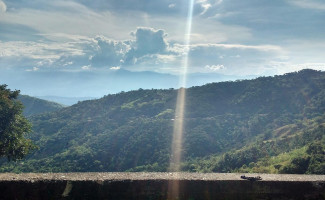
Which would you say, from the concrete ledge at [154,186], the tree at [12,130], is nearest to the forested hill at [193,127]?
the tree at [12,130]

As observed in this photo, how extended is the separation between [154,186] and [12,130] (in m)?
17.0

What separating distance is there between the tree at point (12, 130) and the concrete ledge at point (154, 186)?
47.8 feet

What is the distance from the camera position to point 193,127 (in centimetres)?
12150

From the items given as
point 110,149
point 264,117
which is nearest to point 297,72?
point 264,117

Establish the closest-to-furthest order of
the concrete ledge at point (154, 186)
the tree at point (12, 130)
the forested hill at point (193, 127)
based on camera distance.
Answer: the concrete ledge at point (154, 186) < the tree at point (12, 130) < the forested hill at point (193, 127)

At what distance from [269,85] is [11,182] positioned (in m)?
157

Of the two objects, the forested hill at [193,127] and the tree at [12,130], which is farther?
the forested hill at [193,127]

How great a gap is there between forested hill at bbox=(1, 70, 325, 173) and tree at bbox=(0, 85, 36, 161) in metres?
49.6

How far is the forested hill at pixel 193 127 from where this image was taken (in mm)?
82375

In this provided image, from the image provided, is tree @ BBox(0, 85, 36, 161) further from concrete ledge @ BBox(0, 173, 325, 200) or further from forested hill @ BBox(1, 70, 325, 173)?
forested hill @ BBox(1, 70, 325, 173)

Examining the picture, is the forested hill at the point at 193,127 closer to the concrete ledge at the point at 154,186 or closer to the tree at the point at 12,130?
the tree at the point at 12,130

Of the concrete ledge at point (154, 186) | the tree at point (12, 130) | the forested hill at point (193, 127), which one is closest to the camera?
the concrete ledge at point (154, 186)

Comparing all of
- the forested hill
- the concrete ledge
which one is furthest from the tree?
the forested hill

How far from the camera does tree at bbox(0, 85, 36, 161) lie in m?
18.3
